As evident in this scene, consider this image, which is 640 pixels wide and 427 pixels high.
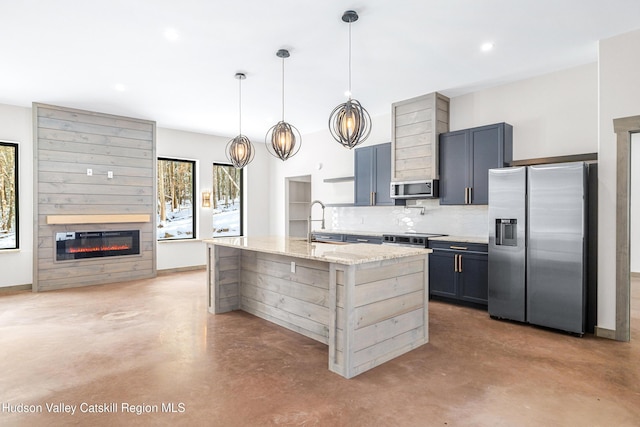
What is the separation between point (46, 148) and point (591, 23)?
7165 millimetres

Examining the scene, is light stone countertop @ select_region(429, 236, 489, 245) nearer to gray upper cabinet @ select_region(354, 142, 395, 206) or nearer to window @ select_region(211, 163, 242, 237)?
gray upper cabinet @ select_region(354, 142, 395, 206)

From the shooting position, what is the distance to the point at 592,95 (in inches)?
163

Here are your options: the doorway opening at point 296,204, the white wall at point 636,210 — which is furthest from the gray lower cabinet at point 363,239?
the white wall at point 636,210

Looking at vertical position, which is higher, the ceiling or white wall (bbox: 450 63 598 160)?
the ceiling

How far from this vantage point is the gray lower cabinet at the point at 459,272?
448 centimetres

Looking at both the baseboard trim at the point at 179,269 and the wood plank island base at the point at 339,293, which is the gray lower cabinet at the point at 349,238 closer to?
the wood plank island base at the point at 339,293

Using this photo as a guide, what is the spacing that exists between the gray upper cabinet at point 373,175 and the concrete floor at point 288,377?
2332mm

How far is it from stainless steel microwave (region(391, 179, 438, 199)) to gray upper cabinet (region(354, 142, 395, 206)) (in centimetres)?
23

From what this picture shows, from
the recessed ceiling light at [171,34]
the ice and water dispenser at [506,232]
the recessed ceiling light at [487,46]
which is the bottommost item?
the ice and water dispenser at [506,232]

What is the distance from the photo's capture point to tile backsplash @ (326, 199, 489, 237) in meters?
5.14

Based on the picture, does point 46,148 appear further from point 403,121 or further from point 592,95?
point 592,95

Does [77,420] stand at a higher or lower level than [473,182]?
lower

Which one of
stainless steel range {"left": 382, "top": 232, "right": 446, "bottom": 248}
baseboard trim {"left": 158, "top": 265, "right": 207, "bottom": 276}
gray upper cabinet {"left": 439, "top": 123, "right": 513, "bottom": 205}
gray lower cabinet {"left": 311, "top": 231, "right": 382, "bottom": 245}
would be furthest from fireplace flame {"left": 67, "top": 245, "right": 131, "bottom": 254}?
gray upper cabinet {"left": 439, "top": 123, "right": 513, "bottom": 205}

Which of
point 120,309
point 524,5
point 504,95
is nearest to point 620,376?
point 524,5
